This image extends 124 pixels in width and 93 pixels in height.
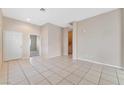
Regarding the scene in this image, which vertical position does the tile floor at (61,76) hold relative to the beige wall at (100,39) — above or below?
below

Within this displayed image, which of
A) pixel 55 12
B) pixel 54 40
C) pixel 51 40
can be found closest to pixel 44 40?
pixel 51 40

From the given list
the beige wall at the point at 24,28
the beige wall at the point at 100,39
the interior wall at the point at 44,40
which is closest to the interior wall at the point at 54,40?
the interior wall at the point at 44,40

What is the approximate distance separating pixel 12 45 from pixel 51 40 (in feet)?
8.16

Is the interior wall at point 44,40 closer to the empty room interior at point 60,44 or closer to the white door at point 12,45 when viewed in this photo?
the empty room interior at point 60,44

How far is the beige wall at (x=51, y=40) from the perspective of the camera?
5133 millimetres

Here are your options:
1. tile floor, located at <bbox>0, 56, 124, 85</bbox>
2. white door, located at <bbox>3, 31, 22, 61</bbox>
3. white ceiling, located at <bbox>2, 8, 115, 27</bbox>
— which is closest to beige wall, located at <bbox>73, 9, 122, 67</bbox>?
white ceiling, located at <bbox>2, 8, 115, 27</bbox>

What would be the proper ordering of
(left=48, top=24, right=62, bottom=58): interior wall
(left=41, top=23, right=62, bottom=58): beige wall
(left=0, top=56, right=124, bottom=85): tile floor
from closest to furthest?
(left=0, top=56, right=124, bottom=85): tile floor, (left=41, top=23, right=62, bottom=58): beige wall, (left=48, top=24, right=62, bottom=58): interior wall

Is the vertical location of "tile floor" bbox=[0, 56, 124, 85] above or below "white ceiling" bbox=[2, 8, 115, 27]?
below

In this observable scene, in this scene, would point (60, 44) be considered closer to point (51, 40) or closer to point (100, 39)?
point (51, 40)

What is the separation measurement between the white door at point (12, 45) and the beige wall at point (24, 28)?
27 centimetres

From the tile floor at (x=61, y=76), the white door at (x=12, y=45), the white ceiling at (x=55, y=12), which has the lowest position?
the tile floor at (x=61, y=76)

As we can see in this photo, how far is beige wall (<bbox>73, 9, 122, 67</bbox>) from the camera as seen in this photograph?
3.08 m

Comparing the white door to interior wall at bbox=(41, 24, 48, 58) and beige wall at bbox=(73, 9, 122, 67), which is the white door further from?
beige wall at bbox=(73, 9, 122, 67)

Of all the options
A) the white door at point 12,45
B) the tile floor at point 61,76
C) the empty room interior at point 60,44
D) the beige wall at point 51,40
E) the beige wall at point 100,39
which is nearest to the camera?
the tile floor at point 61,76
